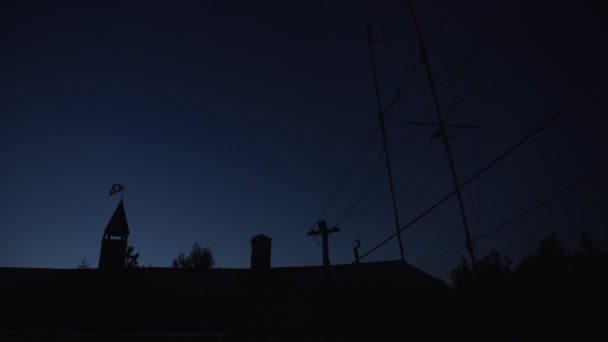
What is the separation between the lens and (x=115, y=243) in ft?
73.1

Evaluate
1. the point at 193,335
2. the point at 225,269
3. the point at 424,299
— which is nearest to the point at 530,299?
the point at 424,299

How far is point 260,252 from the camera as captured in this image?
70.7ft

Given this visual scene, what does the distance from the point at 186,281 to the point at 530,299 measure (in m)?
42.7

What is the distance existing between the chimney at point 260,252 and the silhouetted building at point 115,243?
26.3 feet

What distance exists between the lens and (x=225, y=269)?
69.2 ft

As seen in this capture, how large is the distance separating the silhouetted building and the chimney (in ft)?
26.3

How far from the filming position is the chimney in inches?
834

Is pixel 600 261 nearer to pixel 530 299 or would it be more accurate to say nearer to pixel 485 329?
pixel 530 299

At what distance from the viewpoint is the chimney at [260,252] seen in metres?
21.2

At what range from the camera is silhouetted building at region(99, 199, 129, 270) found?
21078mm

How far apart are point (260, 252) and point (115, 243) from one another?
31.5 feet

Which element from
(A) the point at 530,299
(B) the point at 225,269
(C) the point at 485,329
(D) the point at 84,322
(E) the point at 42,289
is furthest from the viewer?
(A) the point at 530,299

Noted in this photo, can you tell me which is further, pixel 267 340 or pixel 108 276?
pixel 108 276

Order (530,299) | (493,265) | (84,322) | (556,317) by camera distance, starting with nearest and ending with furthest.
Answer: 1. (84,322)
2. (556,317)
3. (530,299)
4. (493,265)
